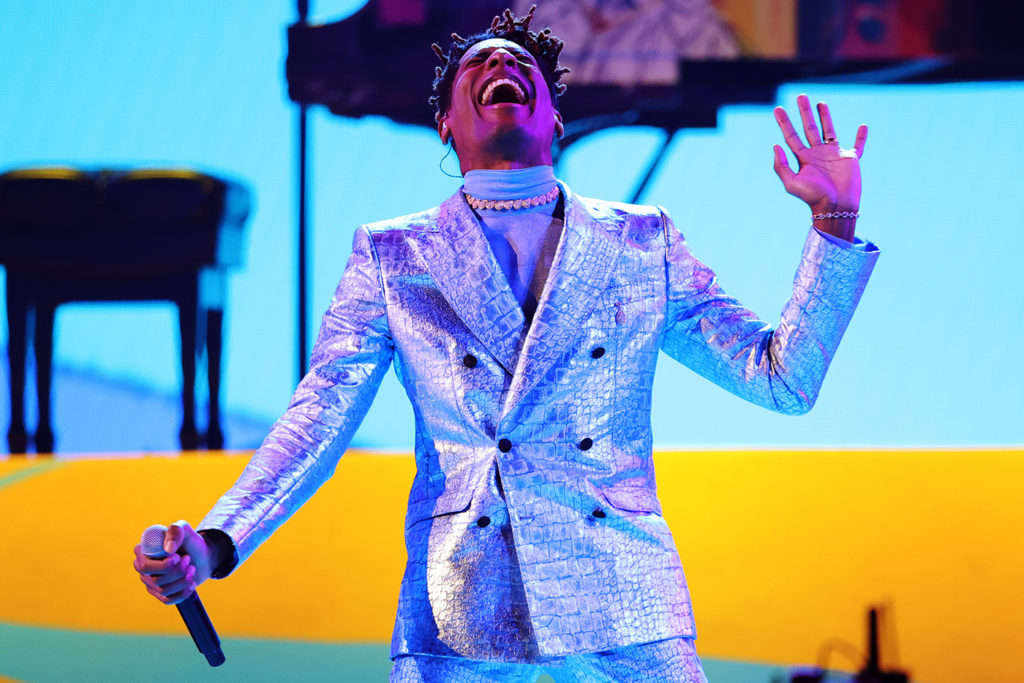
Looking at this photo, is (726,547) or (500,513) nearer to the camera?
(500,513)

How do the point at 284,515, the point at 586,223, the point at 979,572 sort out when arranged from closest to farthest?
the point at 284,515 < the point at 586,223 < the point at 979,572

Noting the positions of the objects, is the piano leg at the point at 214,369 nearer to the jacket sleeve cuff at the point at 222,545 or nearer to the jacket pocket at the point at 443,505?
the jacket pocket at the point at 443,505

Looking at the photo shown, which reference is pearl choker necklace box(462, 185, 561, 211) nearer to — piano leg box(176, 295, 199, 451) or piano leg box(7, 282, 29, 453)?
piano leg box(176, 295, 199, 451)

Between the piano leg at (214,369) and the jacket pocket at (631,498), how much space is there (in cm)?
187

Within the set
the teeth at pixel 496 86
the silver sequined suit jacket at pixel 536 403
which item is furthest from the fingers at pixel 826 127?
the teeth at pixel 496 86

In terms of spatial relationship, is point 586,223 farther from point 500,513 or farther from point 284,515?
point 284,515

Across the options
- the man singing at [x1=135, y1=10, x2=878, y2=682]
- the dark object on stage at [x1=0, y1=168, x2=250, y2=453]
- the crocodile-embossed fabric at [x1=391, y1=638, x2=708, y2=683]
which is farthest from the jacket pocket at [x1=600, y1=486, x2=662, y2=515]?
the dark object on stage at [x1=0, y1=168, x2=250, y2=453]

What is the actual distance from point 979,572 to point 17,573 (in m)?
1.74

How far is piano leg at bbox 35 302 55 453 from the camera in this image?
9.54ft

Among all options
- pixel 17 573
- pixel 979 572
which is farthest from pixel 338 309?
pixel 979 572

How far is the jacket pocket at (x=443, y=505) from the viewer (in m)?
1.21

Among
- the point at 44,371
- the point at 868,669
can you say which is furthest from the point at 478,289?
the point at 44,371

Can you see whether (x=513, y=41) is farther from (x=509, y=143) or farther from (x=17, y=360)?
(x=17, y=360)

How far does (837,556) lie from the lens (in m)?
1.97
